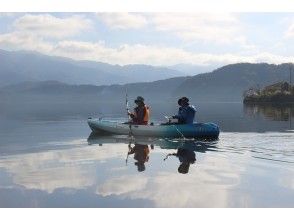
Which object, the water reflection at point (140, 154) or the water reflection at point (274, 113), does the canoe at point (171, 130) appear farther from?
the water reflection at point (274, 113)

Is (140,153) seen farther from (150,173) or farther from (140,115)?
(140,115)

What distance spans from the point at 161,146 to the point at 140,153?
3090 millimetres

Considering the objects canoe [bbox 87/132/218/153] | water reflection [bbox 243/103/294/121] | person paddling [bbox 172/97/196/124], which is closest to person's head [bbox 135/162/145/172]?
canoe [bbox 87/132/218/153]

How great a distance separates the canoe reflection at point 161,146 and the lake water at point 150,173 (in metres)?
0.05

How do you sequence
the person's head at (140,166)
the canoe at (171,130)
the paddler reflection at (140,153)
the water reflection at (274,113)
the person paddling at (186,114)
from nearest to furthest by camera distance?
the person's head at (140,166) < the paddler reflection at (140,153) < the person paddling at (186,114) < the canoe at (171,130) < the water reflection at (274,113)

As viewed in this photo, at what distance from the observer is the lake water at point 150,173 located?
15633 mm

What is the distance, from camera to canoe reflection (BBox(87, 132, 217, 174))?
78.7 ft

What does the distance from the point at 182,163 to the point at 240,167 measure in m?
3.03

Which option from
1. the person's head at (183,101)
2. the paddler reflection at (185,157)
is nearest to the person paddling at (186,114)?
the person's head at (183,101)

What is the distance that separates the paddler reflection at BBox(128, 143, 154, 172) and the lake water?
1.8 inches

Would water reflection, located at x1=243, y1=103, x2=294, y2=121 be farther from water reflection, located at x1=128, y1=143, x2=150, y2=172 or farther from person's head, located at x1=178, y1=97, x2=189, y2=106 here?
water reflection, located at x1=128, y1=143, x2=150, y2=172

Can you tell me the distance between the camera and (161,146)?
3036 cm

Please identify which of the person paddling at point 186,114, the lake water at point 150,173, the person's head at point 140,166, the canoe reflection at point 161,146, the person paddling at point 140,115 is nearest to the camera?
the lake water at point 150,173
